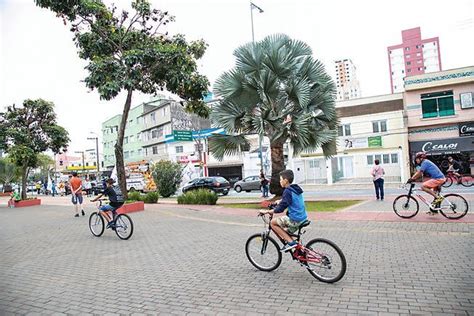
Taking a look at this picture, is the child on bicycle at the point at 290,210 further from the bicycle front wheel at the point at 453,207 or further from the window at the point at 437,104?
the window at the point at 437,104

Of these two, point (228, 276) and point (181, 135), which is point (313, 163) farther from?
point (228, 276)

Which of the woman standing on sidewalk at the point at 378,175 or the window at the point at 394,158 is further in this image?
the window at the point at 394,158

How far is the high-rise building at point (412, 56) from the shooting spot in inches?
4459

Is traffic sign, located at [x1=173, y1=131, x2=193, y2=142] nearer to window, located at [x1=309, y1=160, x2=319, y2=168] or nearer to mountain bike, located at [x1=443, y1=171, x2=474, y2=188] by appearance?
window, located at [x1=309, y1=160, x2=319, y2=168]

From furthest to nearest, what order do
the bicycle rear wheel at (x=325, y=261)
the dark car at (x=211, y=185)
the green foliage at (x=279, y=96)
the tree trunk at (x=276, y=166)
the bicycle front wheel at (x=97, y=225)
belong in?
the dark car at (x=211, y=185), the tree trunk at (x=276, y=166), the green foliage at (x=279, y=96), the bicycle front wheel at (x=97, y=225), the bicycle rear wheel at (x=325, y=261)

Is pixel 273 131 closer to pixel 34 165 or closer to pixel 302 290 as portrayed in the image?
pixel 302 290

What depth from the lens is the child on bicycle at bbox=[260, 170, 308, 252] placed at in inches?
208

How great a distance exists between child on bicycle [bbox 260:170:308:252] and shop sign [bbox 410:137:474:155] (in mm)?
29236

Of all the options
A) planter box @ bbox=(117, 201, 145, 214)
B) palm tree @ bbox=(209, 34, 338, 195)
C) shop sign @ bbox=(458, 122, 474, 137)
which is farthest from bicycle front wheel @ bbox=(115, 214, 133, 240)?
shop sign @ bbox=(458, 122, 474, 137)

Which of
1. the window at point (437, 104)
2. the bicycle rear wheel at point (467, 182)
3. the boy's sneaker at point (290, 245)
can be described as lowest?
the bicycle rear wheel at point (467, 182)

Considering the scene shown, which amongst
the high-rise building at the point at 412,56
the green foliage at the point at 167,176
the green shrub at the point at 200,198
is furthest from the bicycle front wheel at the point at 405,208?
the high-rise building at the point at 412,56

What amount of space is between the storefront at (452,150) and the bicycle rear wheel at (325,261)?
28931mm

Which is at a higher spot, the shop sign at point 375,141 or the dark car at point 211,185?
the shop sign at point 375,141

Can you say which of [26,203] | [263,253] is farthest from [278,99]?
[26,203]
